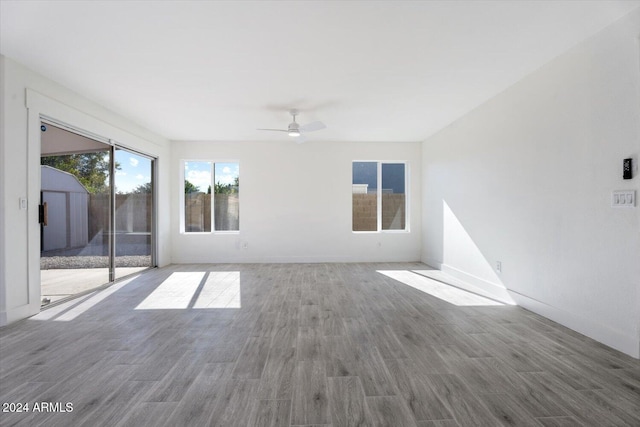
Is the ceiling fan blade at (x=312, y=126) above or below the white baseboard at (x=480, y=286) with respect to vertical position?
above

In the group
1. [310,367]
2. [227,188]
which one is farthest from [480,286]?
[227,188]

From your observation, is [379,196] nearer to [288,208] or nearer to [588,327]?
[288,208]

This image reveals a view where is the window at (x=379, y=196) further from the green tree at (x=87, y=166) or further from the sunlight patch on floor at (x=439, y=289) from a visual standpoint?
the green tree at (x=87, y=166)

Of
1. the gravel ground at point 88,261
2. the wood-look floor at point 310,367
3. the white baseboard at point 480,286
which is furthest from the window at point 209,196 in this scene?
the white baseboard at point 480,286

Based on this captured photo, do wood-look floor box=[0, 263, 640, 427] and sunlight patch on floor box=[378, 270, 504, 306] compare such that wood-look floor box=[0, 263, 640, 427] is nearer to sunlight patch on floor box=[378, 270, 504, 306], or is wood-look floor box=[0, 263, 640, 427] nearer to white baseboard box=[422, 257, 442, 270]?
sunlight patch on floor box=[378, 270, 504, 306]

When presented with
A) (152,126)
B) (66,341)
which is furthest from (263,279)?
(152,126)

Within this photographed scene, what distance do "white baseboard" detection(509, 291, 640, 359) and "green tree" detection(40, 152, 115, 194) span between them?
5.72m

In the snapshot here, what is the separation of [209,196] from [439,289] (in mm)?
4865

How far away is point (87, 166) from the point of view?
13.0ft

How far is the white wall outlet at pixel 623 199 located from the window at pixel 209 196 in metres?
5.71

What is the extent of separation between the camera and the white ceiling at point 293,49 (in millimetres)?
2146

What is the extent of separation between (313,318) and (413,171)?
445 centimetres

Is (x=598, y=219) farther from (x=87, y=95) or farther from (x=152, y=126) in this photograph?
(x=152, y=126)

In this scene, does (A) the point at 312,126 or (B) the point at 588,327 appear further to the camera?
(A) the point at 312,126
